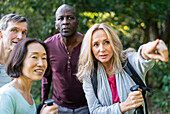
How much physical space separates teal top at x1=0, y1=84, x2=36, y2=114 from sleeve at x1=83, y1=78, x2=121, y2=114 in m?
0.74

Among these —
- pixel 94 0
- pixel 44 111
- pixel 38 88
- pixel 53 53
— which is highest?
pixel 94 0

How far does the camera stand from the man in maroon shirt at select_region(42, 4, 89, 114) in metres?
2.80

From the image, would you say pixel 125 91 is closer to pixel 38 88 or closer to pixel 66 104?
pixel 66 104

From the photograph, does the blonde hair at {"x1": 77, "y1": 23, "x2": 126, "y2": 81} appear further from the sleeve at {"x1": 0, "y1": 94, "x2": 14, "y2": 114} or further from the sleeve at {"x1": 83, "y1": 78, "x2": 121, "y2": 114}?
the sleeve at {"x1": 0, "y1": 94, "x2": 14, "y2": 114}

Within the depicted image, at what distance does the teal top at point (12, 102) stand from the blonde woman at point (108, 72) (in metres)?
0.81

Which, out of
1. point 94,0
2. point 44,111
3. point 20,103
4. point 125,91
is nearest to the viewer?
point 20,103

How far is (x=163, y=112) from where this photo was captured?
5824 millimetres

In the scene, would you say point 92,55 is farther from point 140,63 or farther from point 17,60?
point 17,60

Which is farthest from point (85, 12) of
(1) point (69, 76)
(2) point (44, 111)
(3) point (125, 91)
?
(2) point (44, 111)

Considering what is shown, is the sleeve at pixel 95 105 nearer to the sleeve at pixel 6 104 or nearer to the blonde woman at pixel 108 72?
the blonde woman at pixel 108 72

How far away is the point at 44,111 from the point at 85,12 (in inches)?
146

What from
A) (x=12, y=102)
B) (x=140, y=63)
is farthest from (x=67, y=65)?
(x=12, y=102)

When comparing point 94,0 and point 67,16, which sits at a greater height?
point 94,0

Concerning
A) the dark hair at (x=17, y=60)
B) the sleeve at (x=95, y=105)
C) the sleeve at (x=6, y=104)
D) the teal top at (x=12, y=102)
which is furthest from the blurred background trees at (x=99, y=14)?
the sleeve at (x=6, y=104)
